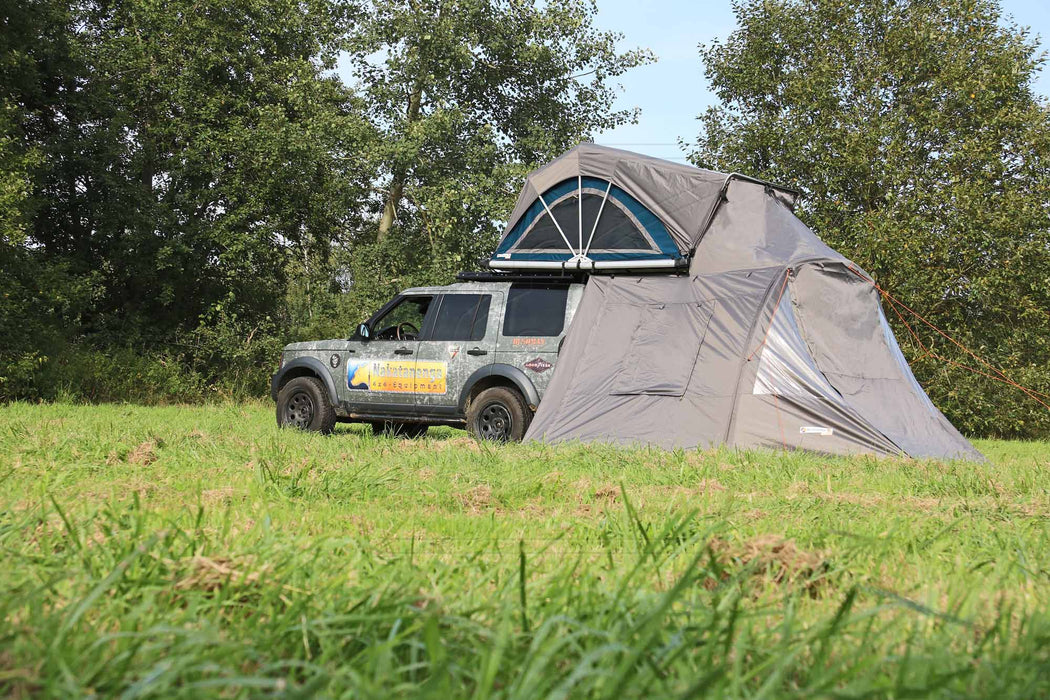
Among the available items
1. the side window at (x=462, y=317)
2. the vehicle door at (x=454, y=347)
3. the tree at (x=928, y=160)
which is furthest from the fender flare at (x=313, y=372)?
the tree at (x=928, y=160)

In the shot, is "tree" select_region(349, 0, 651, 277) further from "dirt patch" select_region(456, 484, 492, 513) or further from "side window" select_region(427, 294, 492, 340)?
"dirt patch" select_region(456, 484, 492, 513)

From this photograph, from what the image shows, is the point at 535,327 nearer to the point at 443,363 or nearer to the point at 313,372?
the point at 443,363

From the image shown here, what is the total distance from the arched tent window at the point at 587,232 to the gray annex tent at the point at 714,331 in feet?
0.06

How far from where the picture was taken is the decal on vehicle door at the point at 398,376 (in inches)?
444

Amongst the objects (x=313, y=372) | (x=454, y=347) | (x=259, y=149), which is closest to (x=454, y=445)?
(x=454, y=347)

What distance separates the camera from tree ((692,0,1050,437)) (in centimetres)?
1909

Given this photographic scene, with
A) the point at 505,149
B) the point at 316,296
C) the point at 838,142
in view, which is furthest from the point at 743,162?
the point at 316,296

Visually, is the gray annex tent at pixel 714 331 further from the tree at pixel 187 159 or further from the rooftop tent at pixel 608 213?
the tree at pixel 187 159

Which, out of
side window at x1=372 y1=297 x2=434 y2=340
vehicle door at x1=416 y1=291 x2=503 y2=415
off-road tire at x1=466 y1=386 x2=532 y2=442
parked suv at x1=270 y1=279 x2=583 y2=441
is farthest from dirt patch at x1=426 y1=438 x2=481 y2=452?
side window at x1=372 y1=297 x2=434 y2=340

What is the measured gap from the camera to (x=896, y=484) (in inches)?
245

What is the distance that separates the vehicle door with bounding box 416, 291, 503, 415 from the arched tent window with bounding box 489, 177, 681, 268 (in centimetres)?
72

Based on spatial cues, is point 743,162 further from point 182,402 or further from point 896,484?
point 896,484

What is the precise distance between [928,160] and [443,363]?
48.3 feet

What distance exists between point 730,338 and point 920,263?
11.8 meters
